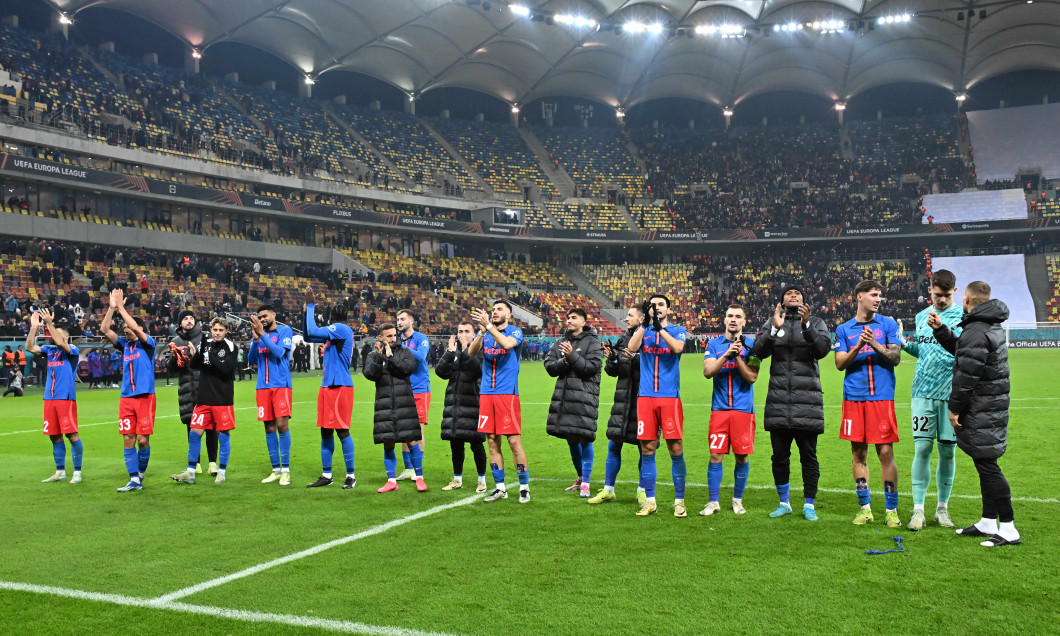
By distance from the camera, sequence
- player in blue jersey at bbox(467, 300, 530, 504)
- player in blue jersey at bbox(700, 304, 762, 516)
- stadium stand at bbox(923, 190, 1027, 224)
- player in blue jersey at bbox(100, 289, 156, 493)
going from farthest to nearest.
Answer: stadium stand at bbox(923, 190, 1027, 224)
player in blue jersey at bbox(100, 289, 156, 493)
player in blue jersey at bbox(467, 300, 530, 504)
player in blue jersey at bbox(700, 304, 762, 516)

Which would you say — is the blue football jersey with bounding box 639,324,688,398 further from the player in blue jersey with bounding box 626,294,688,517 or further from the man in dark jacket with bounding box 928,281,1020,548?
the man in dark jacket with bounding box 928,281,1020,548

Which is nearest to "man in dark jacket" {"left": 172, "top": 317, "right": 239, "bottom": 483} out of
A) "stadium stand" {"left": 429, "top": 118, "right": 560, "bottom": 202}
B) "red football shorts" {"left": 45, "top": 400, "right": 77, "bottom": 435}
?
"red football shorts" {"left": 45, "top": 400, "right": 77, "bottom": 435}

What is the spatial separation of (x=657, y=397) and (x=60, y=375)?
775 centimetres

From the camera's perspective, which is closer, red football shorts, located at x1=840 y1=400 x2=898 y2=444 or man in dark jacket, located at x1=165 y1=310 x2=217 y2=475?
red football shorts, located at x1=840 y1=400 x2=898 y2=444

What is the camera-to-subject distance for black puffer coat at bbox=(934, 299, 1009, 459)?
6.56 meters

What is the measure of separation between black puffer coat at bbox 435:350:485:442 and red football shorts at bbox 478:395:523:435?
1.33 ft

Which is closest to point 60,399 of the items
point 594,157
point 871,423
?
point 871,423

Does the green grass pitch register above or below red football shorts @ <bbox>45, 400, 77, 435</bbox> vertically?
below

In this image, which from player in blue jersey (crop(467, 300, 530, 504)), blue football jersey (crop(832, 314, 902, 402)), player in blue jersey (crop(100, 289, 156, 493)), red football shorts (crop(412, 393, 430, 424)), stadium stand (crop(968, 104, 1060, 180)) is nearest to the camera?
blue football jersey (crop(832, 314, 902, 402))

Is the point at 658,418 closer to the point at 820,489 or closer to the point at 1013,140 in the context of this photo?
the point at 820,489

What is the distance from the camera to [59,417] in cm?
1037

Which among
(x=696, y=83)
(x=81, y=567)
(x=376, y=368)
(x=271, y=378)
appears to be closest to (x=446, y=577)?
(x=81, y=567)

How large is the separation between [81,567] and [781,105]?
2909 inches

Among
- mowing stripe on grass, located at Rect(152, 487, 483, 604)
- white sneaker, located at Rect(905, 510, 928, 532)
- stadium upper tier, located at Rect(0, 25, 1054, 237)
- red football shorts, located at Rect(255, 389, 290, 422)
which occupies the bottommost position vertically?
white sneaker, located at Rect(905, 510, 928, 532)
